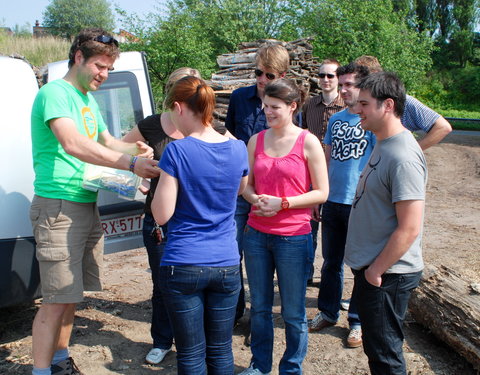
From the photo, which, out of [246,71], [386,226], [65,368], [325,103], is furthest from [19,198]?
[246,71]

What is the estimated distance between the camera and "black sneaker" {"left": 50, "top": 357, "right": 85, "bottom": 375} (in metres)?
3.17

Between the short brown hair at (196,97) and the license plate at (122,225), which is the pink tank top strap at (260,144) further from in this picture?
the license plate at (122,225)

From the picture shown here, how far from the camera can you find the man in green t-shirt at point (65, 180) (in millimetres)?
2900

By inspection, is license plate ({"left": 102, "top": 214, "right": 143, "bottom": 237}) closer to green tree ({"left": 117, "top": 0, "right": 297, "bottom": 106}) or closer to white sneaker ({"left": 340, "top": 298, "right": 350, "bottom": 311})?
white sneaker ({"left": 340, "top": 298, "right": 350, "bottom": 311})

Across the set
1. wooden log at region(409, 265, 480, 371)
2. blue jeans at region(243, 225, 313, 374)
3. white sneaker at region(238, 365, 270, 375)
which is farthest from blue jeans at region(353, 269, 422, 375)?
wooden log at region(409, 265, 480, 371)

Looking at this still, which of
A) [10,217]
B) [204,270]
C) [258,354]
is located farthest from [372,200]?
[10,217]

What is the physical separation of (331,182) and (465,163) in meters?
11.8

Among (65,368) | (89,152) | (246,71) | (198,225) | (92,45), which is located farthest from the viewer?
(246,71)

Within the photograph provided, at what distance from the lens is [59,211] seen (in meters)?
2.95

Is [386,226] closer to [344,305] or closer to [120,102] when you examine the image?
[344,305]

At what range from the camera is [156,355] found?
3.59m

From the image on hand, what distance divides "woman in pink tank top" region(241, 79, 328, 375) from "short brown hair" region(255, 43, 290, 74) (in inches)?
20.1

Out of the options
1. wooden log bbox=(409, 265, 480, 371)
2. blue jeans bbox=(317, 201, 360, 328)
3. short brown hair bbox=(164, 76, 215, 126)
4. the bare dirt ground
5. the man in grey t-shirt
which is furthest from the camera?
blue jeans bbox=(317, 201, 360, 328)

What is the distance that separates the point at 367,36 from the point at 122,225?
65.7ft
